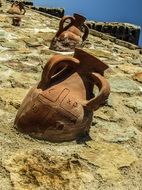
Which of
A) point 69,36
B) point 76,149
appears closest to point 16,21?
point 69,36

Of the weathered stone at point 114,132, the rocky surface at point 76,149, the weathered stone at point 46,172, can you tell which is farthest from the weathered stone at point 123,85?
the weathered stone at point 46,172

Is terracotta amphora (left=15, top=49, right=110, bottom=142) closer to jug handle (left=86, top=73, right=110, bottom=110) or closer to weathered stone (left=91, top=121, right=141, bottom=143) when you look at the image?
jug handle (left=86, top=73, right=110, bottom=110)

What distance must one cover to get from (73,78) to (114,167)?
58cm

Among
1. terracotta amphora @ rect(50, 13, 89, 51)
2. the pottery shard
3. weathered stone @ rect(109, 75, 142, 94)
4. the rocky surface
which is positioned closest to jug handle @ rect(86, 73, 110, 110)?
the rocky surface

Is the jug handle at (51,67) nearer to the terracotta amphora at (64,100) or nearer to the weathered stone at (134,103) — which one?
the terracotta amphora at (64,100)

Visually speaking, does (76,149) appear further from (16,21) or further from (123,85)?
(16,21)

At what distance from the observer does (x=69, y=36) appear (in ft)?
16.0

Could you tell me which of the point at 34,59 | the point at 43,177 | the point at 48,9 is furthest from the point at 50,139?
the point at 48,9

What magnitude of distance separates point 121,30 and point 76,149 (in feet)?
25.3

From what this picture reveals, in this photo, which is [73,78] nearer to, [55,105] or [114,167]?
[55,105]

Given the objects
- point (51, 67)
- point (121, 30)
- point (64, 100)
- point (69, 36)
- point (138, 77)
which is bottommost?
point (121, 30)

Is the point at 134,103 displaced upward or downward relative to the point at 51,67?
downward

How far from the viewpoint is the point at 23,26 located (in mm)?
6523

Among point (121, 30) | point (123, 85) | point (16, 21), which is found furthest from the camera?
point (121, 30)
